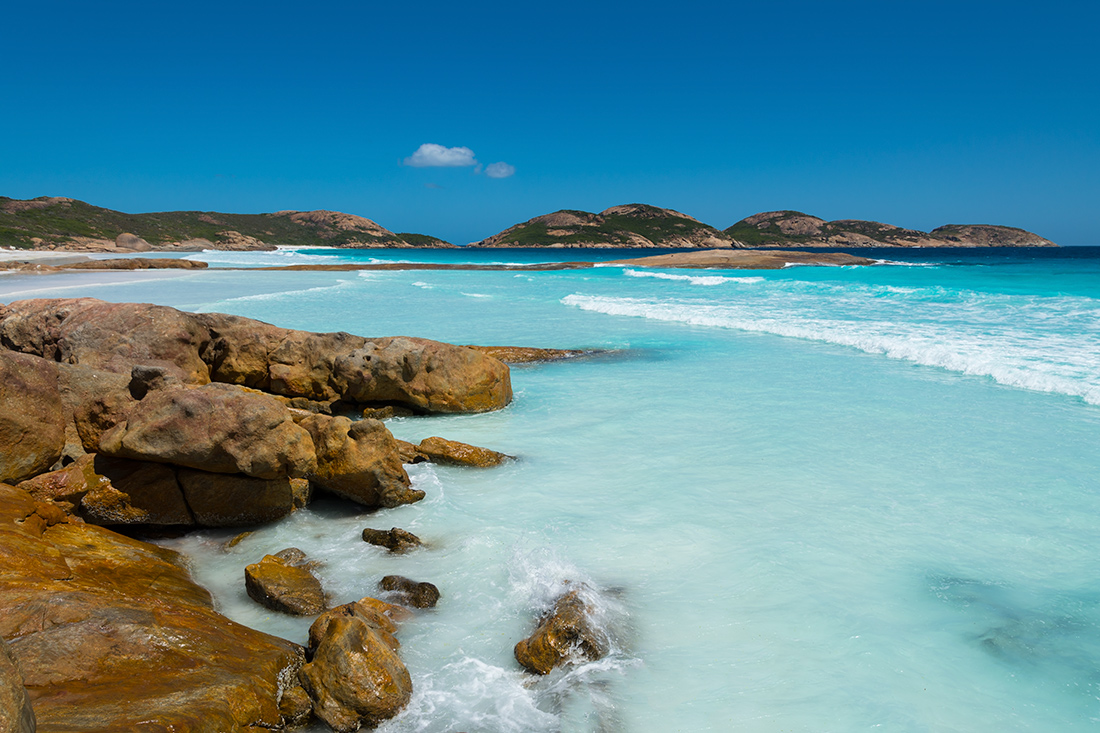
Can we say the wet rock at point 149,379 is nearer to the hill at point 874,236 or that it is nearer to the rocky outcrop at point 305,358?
the rocky outcrop at point 305,358

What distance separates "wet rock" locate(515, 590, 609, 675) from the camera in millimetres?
3795

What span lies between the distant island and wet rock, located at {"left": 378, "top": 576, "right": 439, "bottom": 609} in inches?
4732

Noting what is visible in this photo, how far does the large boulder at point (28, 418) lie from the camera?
4930 millimetres

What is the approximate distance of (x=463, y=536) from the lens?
5484mm

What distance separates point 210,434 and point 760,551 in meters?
4.61

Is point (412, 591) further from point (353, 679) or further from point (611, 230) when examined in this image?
point (611, 230)

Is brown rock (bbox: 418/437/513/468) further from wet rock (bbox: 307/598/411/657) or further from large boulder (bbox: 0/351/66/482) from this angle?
large boulder (bbox: 0/351/66/482)

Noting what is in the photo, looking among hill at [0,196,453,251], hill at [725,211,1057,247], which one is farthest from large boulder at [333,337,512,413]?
hill at [725,211,1057,247]

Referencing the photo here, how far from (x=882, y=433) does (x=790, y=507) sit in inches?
122

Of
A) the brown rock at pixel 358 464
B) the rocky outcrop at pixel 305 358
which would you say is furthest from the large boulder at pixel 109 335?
the brown rock at pixel 358 464

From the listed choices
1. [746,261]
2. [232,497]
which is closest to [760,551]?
[232,497]

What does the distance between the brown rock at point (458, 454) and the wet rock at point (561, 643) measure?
128 inches

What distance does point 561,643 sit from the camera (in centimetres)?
385

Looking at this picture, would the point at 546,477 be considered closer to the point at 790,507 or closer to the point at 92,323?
the point at 790,507
